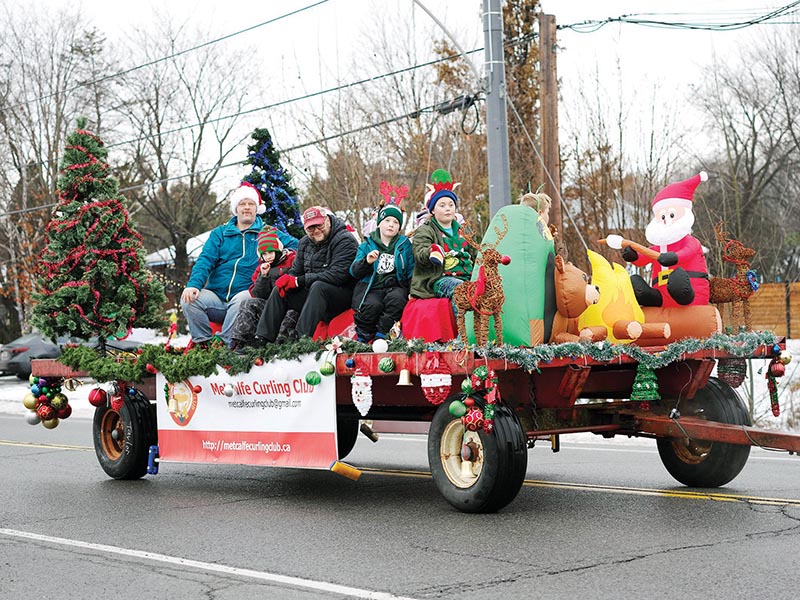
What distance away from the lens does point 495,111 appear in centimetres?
1477

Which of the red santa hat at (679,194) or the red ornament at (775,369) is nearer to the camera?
the red ornament at (775,369)

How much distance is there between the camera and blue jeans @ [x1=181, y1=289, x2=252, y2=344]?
971cm

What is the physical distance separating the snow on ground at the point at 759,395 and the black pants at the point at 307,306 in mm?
1511

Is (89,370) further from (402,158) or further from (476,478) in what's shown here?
(402,158)

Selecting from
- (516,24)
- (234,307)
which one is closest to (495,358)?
(234,307)

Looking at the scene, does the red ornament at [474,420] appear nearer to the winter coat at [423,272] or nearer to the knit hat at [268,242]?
the winter coat at [423,272]

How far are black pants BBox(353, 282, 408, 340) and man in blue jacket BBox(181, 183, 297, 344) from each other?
1707mm

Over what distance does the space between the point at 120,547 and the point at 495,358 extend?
2.74 metres

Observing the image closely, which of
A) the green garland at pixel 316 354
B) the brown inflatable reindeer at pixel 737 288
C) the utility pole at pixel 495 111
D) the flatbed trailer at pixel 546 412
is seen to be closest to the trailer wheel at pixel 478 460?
the flatbed trailer at pixel 546 412

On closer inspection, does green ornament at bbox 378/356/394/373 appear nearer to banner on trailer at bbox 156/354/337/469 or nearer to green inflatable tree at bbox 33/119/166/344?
banner on trailer at bbox 156/354/337/469

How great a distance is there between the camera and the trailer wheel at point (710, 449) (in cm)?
812

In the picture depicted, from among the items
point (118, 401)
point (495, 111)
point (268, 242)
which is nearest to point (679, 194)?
point (268, 242)

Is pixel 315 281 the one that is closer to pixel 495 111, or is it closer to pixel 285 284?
pixel 285 284

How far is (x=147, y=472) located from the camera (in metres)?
10.2
